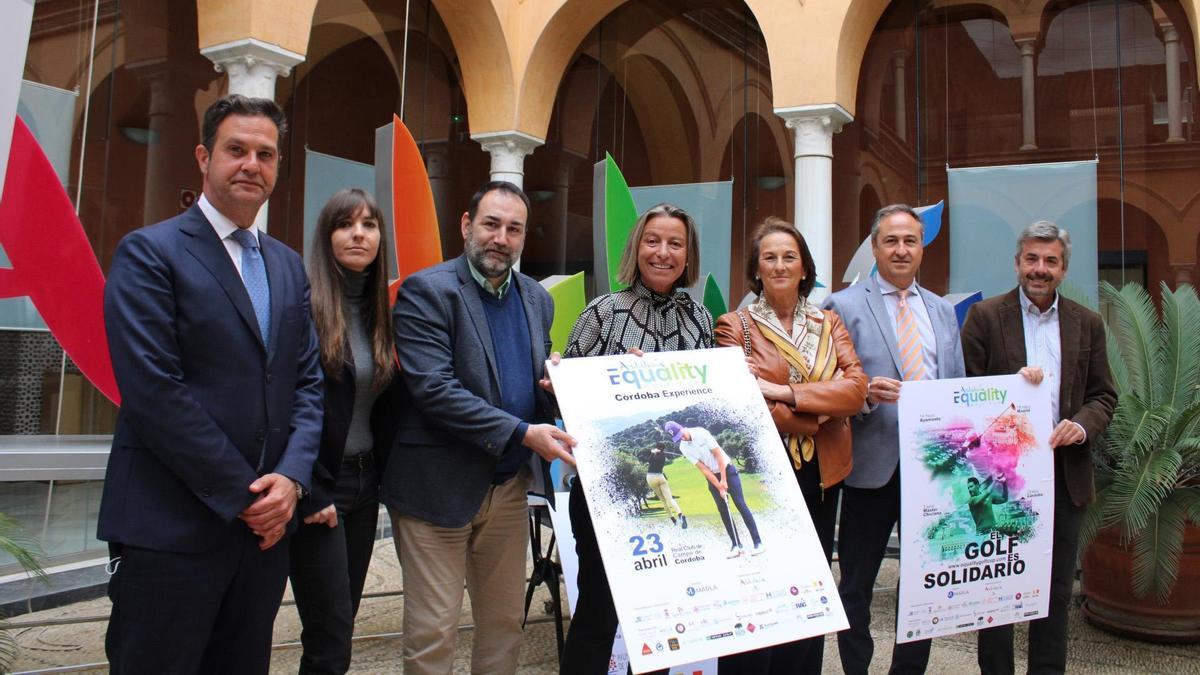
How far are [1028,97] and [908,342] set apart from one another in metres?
7.27

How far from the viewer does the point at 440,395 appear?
2.58 m

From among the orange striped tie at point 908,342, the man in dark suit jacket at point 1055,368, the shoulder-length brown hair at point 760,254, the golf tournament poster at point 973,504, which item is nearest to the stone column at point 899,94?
the man in dark suit jacket at point 1055,368

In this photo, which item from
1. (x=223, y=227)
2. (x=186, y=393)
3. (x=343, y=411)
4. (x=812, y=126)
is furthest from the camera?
(x=812, y=126)

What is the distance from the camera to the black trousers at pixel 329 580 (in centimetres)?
277

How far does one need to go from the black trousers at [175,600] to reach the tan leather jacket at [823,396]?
5.48 ft

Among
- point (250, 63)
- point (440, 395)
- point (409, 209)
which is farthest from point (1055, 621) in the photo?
point (250, 63)

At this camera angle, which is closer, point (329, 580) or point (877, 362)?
point (329, 580)

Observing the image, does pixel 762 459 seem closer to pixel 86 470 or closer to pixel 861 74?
pixel 86 470

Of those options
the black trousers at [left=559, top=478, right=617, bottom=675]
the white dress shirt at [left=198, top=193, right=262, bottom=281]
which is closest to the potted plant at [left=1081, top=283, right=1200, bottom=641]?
the black trousers at [left=559, top=478, right=617, bottom=675]

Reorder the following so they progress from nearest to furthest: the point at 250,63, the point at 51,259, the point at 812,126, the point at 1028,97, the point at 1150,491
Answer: the point at 51,259, the point at 1150,491, the point at 250,63, the point at 812,126, the point at 1028,97

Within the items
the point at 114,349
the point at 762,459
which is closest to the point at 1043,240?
the point at 762,459

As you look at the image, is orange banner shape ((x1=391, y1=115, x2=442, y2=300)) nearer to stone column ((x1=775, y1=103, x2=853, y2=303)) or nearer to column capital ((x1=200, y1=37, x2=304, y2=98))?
column capital ((x1=200, y1=37, x2=304, y2=98))

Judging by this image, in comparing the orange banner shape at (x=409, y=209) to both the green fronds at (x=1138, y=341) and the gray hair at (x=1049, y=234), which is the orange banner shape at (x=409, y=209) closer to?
the gray hair at (x=1049, y=234)

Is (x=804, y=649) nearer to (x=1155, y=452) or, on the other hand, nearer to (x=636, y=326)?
Result: (x=636, y=326)
